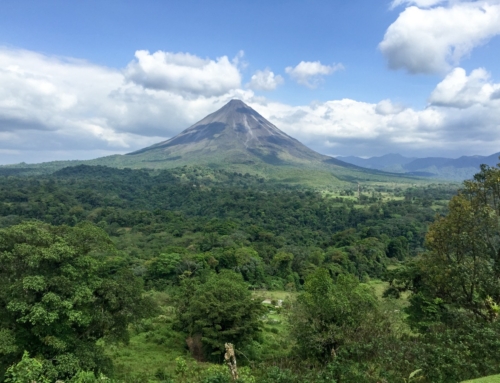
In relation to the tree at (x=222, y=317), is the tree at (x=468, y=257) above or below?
above

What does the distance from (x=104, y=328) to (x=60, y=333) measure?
148cm

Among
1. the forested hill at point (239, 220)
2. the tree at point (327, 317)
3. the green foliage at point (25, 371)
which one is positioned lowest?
the forested hill at point (239, 220)

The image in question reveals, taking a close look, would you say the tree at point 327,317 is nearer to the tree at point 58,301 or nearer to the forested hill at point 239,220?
the tree at point 58,301

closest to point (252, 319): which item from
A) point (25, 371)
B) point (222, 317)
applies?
point (222, 317)

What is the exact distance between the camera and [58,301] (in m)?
10.7

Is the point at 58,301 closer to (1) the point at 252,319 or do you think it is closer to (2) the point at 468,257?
(1) the point at 252,319

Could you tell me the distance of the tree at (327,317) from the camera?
1345 centimetres

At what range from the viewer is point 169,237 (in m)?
56.0

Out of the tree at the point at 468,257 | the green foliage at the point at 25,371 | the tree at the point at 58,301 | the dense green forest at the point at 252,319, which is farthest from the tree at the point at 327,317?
the green foliage at the point at 25,371

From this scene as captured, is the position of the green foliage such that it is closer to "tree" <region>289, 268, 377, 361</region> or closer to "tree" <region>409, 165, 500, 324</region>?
"tree" <region>289, 268, 377, 361</region>

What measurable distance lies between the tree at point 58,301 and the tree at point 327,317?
621cm

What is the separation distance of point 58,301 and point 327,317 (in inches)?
382

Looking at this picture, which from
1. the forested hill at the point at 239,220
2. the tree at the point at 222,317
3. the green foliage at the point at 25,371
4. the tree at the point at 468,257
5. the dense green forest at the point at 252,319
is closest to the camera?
the green foliage at the point at 25,371

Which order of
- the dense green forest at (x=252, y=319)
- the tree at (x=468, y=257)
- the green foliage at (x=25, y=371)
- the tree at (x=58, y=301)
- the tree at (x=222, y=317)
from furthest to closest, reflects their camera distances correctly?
1. the tree at (x=222, y=317)
2. the tree at (x=468, y=257)
3. the tree at (x=58, y=301)
4. the dense green forest at (x=252, y=319)
5. the green foliage at (x=25, y=371)
